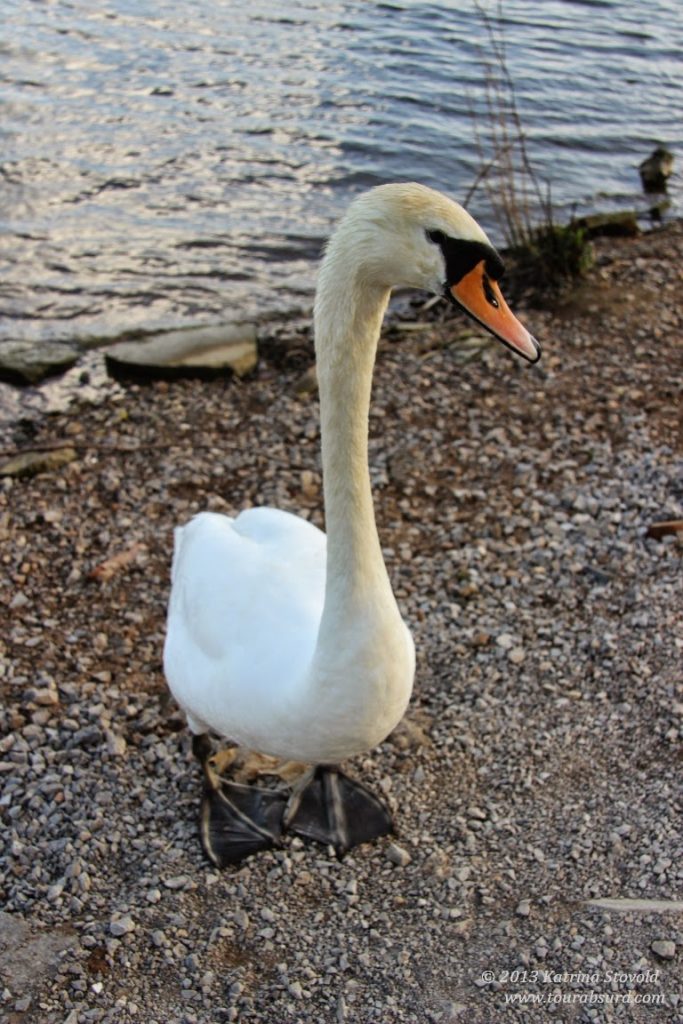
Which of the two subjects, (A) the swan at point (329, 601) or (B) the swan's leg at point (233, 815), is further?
(B) the swan's leg at point (233, 815)

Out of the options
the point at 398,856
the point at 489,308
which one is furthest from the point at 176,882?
the point at 489,308

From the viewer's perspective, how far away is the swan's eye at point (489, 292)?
3010 millimetres

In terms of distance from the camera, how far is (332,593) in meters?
3.51

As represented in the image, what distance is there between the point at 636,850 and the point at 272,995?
133 centimetres

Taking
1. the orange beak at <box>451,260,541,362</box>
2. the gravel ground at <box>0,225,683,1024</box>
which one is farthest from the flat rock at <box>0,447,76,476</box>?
the orange beak at <box>451,260,541,362</box>

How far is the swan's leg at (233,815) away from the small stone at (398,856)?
1.44ft

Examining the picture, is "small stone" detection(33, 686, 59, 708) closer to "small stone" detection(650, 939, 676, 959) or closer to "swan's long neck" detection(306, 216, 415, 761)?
"swan's long neck" detection(306, 216, 415, 761)

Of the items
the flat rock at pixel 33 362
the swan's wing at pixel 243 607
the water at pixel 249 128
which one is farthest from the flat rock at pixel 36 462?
the water at pixel 249 128

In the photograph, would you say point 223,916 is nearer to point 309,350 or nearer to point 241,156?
point 309,350

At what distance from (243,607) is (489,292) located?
1.47 metres

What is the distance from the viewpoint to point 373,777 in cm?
442

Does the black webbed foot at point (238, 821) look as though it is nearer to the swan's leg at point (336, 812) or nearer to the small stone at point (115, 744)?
the swan's leg at point (336, 812)

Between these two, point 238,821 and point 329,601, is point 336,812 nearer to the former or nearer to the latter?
point 238,821

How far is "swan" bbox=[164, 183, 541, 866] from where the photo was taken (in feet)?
9.82
